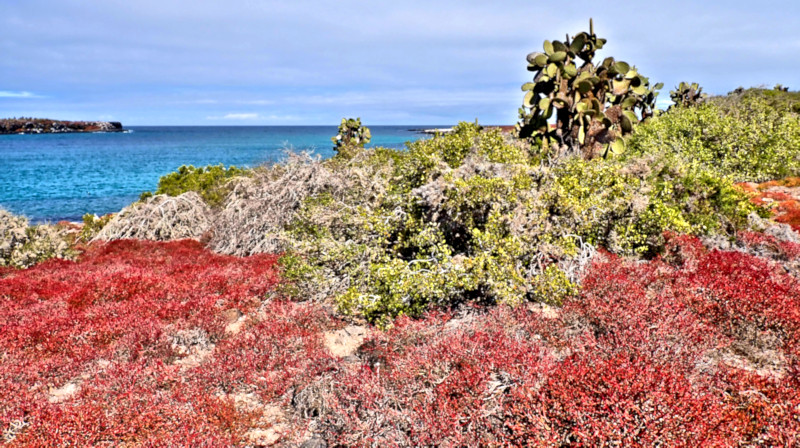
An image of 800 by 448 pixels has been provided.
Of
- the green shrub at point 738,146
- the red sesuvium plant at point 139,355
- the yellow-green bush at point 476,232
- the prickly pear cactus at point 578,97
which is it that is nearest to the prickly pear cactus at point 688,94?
the green shrub at point 738,146

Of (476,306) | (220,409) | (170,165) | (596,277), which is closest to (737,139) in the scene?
(596,277)

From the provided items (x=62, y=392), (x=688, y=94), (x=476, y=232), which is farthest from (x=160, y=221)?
(x=688, y=94)

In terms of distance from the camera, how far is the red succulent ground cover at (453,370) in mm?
3885

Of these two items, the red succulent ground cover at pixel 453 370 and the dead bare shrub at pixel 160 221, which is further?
the dead bare shrub at pixel 160 221

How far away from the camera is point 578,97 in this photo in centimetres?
1418

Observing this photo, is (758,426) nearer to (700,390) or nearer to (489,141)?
(700,390)

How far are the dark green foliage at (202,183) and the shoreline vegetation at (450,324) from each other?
23.1 feet

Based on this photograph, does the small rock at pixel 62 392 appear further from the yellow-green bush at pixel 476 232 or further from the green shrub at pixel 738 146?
the green shrub at pixel 738 146

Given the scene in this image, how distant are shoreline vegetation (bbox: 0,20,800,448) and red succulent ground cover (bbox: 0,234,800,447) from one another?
28mm

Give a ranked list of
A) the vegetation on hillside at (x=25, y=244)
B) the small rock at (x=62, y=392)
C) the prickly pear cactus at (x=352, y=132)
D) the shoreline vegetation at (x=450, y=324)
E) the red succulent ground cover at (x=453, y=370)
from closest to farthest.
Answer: the red succulent ground cover at (x=453, y=370) → the shoreline vegetation at (x=450, y=324) → the small rock at (x=62, y=392) → the vegetation on hillside at (x=25, y=244) → the prickly pear cactus at (x=352, y=132)

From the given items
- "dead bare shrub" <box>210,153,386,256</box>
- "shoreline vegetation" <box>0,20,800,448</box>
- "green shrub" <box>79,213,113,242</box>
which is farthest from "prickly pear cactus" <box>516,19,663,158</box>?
"green shrub" <box>79,213,113,242</box>

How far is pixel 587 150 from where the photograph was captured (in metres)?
15.3

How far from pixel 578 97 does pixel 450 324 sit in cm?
1072

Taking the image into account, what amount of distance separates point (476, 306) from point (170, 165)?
260ft
